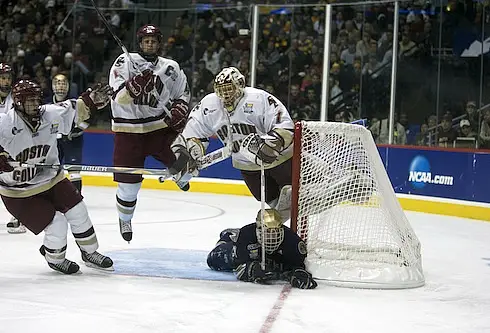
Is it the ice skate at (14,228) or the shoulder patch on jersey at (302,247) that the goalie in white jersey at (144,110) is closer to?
the ice skate at (14,228)

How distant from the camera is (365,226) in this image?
424 cm

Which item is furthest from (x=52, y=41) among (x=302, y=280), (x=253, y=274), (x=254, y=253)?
(x=302, y=280)

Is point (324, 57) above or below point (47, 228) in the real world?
above

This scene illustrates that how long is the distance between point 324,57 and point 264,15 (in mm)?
833

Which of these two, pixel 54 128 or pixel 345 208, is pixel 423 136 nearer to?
pixel 345 208

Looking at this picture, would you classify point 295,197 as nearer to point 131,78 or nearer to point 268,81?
point 131,78

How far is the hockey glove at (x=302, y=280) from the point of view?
3918 millimetres

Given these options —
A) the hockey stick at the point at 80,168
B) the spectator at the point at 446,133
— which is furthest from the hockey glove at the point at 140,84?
the spectator at the point at 446,133

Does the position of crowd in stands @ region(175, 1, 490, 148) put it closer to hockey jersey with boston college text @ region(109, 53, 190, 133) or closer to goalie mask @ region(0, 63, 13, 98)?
hockey jersey with boston college text @ region(109, 53, 190, 133)

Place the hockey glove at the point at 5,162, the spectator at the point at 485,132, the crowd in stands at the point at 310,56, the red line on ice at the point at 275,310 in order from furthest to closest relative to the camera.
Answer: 1. the crowd in stands at the point at 310,56
2. the spectator at the point at 485,132
3. the hockey glove at the point at 5,162
4. the red line on ice at the point at 275,310

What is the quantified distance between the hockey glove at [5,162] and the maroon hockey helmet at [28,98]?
186 mm

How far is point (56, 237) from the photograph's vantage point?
4.02 m

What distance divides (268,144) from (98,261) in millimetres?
990

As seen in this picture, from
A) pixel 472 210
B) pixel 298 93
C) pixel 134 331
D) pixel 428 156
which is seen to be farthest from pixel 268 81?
pixel 134 331
